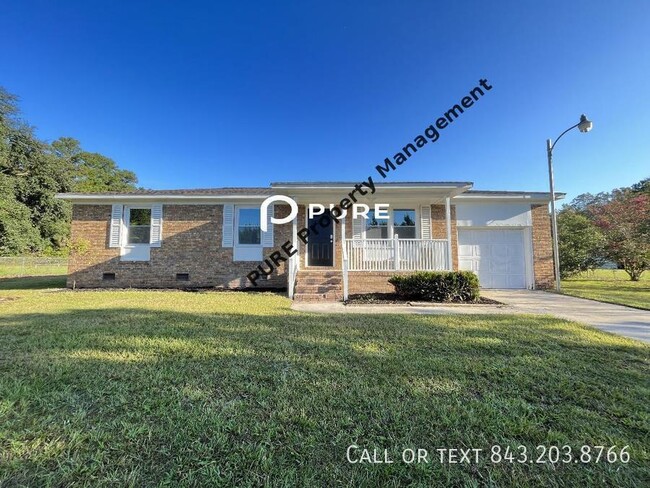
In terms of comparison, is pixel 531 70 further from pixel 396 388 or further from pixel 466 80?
pixel 396 388

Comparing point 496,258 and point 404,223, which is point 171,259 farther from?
point 496,258

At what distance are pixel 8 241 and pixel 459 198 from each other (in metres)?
28.3

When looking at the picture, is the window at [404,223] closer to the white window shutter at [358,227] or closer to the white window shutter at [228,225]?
the white window shutter at [358,227]

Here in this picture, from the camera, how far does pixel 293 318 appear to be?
5.15 meters

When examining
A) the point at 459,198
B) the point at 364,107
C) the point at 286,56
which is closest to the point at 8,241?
the point at 286,56

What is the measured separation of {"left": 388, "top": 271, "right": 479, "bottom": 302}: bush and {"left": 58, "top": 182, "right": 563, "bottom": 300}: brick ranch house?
2.54 metres

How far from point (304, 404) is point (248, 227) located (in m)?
8.35

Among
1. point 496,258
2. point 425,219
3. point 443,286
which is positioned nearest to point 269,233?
point 425,219

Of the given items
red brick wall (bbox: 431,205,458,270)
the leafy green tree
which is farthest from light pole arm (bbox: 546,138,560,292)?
the leafy green tree

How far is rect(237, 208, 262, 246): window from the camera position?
980cm

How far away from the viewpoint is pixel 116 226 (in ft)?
32.1

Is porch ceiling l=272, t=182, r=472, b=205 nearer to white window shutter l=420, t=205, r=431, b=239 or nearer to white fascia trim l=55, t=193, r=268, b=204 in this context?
white window shutter l=420, t=205, r=431, b=239

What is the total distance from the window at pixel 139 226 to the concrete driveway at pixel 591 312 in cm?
1129

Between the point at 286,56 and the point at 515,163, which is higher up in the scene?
the point at 286,56
